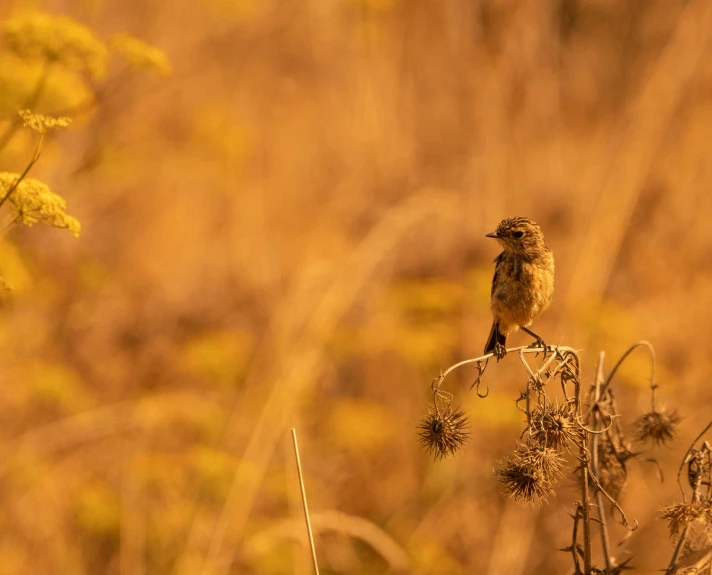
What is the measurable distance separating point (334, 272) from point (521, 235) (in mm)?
2162

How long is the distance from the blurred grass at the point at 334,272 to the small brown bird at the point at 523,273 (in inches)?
43.2

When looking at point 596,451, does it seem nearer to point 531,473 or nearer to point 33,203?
point 531,473

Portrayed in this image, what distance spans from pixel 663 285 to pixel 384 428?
338cm

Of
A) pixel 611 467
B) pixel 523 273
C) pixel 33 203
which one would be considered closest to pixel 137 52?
pixel 33 203

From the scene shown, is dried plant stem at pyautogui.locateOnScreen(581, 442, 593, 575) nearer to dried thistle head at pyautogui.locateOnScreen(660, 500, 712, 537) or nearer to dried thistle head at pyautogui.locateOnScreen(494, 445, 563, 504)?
dried thistle head at pyautogui.locateOnScreen(494, 445, 563, 504)

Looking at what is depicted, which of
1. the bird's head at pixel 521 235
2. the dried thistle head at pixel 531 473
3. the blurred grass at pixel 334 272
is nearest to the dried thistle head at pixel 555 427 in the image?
the dried thistle head at pixel 531 473

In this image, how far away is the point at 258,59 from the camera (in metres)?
12.0

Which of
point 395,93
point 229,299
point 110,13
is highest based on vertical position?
point 395,93

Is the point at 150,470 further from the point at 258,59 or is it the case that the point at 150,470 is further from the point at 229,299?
the point at 258,59

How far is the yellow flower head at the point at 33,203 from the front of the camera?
2.68 meters

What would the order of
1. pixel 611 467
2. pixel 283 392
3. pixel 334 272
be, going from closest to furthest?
pixel 611 467, pixel 283 392, pixel 334 272

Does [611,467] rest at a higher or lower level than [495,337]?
lower

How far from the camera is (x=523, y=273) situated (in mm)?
4410

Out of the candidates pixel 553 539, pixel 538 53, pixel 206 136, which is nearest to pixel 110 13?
pixel 206 136
